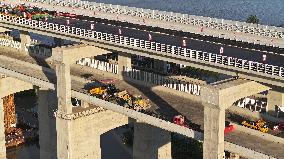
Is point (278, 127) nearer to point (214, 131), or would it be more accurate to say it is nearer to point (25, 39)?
point (214, 131)

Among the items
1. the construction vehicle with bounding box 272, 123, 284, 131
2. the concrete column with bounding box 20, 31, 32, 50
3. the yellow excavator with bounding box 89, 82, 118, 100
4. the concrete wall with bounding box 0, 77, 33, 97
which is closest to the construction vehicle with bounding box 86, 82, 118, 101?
the yellow excavator with bounding box 89, 82, 118, 100

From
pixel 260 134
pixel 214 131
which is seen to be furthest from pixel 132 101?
pixel 260 134

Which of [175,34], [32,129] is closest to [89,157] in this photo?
[175,34]

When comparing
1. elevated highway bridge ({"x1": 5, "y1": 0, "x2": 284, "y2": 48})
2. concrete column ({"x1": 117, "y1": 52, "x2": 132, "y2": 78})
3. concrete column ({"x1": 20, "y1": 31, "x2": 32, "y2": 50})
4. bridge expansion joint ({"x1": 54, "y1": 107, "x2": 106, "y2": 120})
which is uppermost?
elevated highway bridge ({"x1": 5, "y1": 0, "x2": 284, "y2": 48})

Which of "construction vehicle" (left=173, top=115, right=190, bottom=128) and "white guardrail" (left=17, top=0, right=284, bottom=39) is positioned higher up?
"white guardrail" (left=17, top=0, right=284, bottom=39)

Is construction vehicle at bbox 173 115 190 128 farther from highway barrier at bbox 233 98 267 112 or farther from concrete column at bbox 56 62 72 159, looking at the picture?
concrete column at bbox 56 62 72 159

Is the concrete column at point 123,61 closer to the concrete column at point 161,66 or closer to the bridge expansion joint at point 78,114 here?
the concrete column at point 161,66

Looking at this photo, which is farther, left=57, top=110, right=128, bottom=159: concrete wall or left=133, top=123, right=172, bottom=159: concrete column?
left=133, top=123, right=172, bottom=159: concrete column
